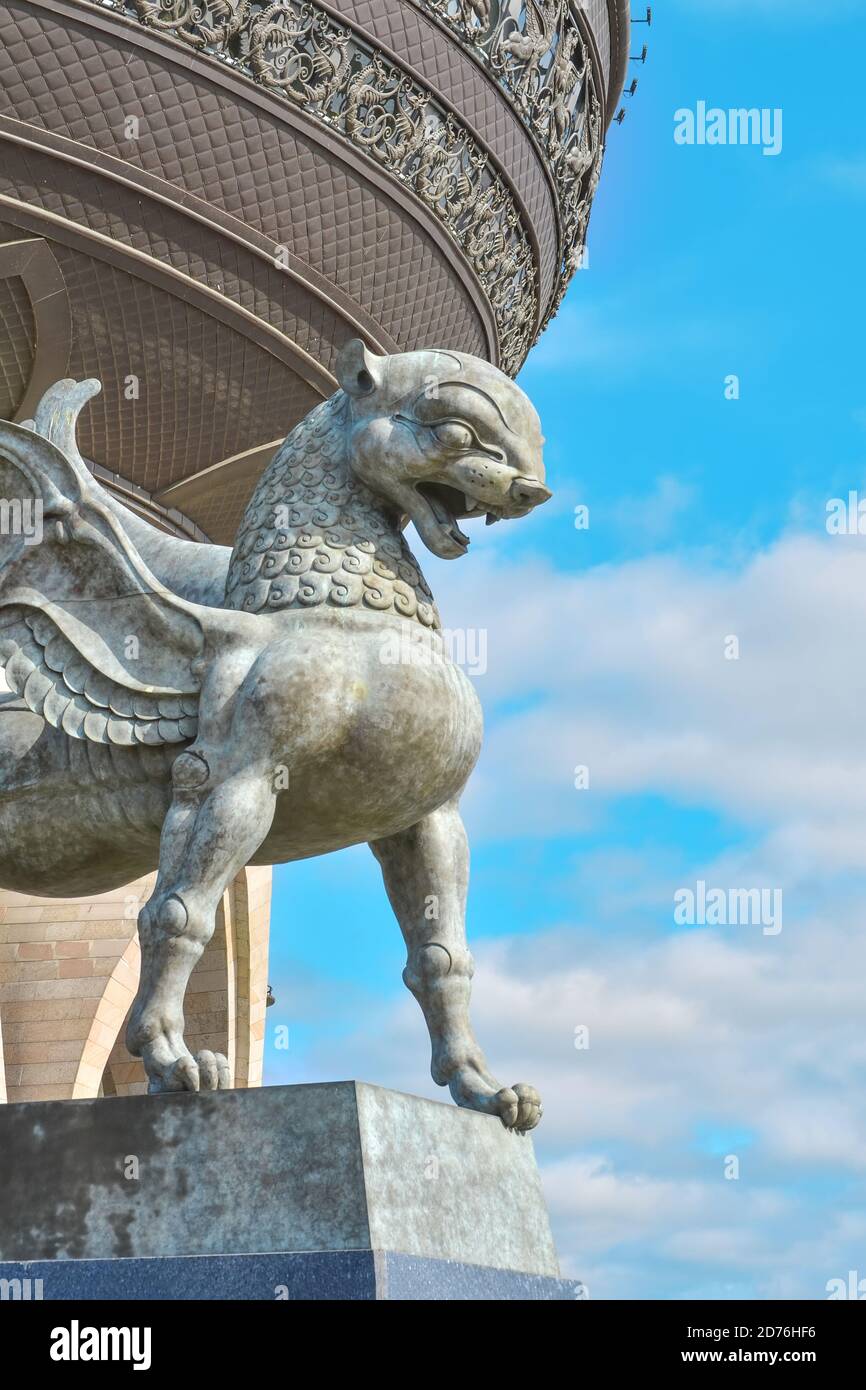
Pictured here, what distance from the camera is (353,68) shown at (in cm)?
1323

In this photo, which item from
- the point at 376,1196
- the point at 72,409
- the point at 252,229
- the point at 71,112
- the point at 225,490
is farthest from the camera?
the point at 225,490

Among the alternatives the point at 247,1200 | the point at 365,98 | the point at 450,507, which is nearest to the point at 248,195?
the point at 365,98

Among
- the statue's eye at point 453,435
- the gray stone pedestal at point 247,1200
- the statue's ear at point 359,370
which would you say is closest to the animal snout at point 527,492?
the statue's eye at point 453,435

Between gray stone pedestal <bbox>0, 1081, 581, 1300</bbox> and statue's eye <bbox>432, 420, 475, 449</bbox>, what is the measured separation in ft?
6.44

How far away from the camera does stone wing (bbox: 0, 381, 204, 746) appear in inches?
209

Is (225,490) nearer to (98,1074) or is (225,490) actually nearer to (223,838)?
(98,1074)

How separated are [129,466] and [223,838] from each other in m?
9.97

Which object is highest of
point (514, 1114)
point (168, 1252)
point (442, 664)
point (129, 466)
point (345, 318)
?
point (345, 318)

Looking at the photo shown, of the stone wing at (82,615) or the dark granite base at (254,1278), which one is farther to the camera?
the stone wing at (82,615)

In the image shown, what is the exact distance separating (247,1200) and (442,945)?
44.4 inches

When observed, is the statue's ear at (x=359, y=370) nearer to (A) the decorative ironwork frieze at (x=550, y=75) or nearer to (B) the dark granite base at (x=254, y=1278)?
(B) the dark granite base at (x=254, y=1278)

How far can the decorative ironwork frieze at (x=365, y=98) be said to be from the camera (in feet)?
41.5
